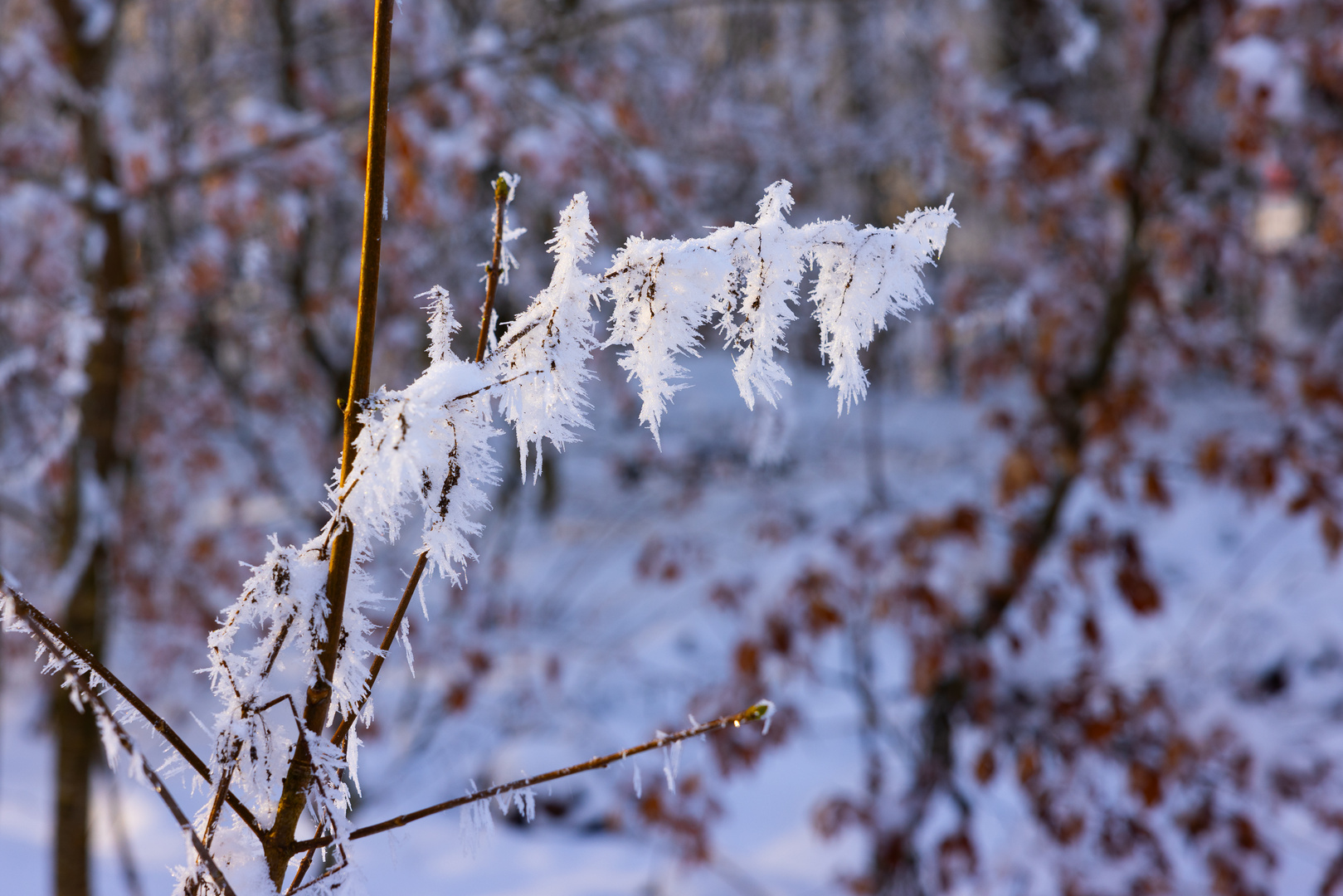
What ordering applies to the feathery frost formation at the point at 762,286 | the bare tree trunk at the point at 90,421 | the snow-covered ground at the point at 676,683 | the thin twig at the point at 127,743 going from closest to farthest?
1. the thin twig at the point at 127,743
2. the feathery frost formation at the point at 762,286
3. the bare tree trunk at the point at 90,421
4. the snow-covered ground at the point at 676,683

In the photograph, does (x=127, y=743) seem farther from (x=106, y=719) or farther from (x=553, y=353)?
(x=553, y=353)

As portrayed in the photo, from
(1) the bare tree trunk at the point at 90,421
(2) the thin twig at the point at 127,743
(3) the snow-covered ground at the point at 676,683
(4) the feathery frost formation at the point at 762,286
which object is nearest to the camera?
(2) the thin twig at the point at 127,743

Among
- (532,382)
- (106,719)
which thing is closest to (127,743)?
(106,719)

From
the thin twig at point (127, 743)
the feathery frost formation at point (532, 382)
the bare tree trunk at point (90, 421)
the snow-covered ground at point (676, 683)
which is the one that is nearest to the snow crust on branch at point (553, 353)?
the feathery frost formation at point (532, 382)

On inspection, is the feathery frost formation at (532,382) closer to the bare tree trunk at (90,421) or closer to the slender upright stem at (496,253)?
the slender upright stem at (496,253)

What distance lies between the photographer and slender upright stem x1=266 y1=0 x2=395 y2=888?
1.75 feet

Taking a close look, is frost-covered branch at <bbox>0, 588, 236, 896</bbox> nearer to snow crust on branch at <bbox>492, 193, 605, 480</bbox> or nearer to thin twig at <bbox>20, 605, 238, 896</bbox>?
thin twig at <bbox>20, 605, 238, 896</bbox>

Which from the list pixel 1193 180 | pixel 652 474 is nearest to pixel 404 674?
pixel 652 474

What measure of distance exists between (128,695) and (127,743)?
0.30 ft

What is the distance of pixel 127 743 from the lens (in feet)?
1.58

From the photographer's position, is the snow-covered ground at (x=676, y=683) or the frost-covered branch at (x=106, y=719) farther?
the snow-covered ground at (x=676, y=683)

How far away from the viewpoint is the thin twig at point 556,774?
563 millimetres

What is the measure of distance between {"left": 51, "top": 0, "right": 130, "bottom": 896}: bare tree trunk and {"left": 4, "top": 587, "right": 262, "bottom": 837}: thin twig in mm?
1847

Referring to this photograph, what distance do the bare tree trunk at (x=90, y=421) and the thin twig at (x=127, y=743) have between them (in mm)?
1889
